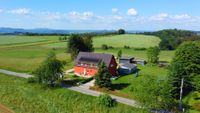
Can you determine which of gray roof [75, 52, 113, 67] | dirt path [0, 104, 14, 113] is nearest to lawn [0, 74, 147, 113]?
dirt path [0, 104, 14, 113]

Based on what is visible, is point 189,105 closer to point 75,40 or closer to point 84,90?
point 84,90

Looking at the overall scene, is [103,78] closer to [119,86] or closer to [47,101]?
[119,86]

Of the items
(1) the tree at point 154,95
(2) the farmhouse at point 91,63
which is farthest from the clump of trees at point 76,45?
(1) the tree at point 154,95

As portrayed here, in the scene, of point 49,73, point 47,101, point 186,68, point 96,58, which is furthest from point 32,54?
point 186,68

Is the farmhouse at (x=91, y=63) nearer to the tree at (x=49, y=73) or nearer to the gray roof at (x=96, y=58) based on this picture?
the gray roof at (x=96, y=58)

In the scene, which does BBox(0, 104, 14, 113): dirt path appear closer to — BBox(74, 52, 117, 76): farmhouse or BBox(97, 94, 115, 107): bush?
BBox(97, 94, 115, 107): bush

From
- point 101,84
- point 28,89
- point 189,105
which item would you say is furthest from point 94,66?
point 189,105
